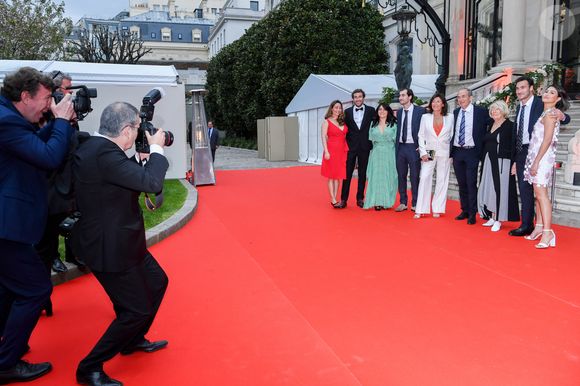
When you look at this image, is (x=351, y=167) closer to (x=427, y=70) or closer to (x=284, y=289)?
(x=284, y=289)

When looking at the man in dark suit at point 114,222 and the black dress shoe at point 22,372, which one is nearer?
the man in dark suit at point 114,222

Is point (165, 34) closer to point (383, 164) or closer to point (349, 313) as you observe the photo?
point (383, 164)

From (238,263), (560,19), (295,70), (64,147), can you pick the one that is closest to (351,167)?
(238,263)

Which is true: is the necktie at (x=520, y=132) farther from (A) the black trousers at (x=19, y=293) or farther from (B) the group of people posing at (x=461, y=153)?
(A) the black trousers at (x=19, y=293)

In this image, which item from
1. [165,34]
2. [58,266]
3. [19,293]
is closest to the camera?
[19,293]

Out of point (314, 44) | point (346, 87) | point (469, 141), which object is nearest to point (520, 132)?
point (469, 141)

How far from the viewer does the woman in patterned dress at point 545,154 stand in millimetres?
5645

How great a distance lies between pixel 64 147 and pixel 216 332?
1622 mm

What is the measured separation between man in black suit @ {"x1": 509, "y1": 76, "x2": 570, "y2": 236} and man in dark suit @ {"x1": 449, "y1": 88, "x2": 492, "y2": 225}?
0.72 m

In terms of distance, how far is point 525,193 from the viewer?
245 inches

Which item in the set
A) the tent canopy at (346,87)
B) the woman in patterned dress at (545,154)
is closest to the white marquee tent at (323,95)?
the tent canopy at (346,87)

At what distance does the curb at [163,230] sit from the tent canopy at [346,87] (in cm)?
856

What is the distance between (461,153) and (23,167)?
600 centimetres

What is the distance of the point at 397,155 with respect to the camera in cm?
819
